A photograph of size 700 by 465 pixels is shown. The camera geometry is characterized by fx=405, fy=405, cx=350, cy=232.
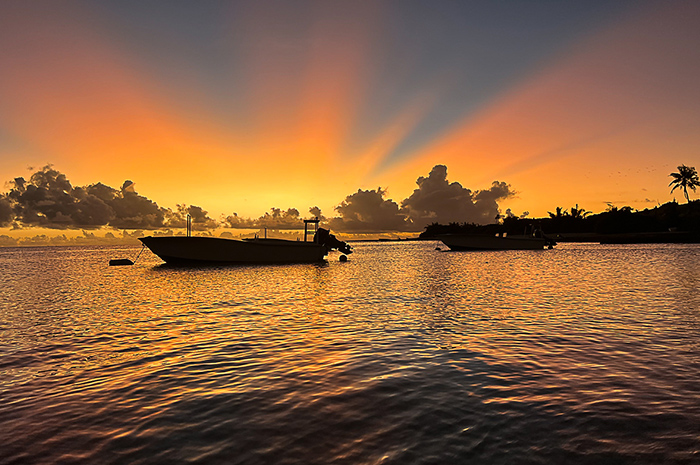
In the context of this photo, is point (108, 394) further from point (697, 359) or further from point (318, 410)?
point (697, 359)

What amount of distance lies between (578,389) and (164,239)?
49.5m

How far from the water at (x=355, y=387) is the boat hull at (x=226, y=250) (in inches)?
1285

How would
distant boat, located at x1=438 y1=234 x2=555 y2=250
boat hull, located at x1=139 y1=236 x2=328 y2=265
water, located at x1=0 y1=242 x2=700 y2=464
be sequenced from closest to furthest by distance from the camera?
water, located at x1=0 y1=242 x2=700 y2=464
boat hull, located at x1=139 y1=236 x2=328 y2=265
distant boat, located at x1=438 y1=234 x2=555 y2=250

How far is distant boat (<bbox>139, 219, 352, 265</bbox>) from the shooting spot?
49719 mm

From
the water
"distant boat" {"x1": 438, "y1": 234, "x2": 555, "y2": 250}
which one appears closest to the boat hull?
the water

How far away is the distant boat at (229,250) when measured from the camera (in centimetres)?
4972

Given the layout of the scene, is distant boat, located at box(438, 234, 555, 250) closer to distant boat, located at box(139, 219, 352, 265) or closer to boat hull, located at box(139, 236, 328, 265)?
distant boat, located at box(139, 219, 352, 265)

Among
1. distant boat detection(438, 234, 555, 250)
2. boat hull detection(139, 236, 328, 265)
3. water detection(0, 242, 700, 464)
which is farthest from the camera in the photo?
distant boat detection(438, 234, 555, 250)

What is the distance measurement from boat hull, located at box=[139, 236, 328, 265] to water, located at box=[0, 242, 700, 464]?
107 ft

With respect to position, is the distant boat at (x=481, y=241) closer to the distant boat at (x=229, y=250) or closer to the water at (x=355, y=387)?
the distant boat at (x=229, y=250)

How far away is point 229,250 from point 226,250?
372mm

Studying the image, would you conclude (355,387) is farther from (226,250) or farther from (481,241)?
(481,241)

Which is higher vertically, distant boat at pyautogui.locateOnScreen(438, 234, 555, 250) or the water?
distant boat at pyautogui.locateOnScreen(438, 234, 555, 250)

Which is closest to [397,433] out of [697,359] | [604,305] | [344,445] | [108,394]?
[344,445]
